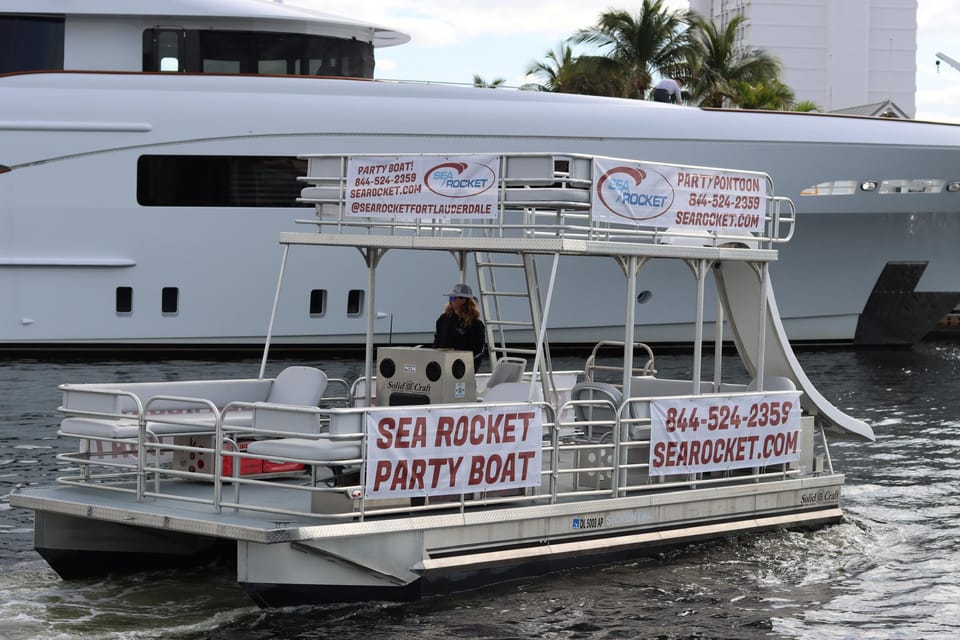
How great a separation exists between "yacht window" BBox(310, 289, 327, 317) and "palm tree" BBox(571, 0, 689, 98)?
20221mm

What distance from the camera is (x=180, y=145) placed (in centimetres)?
2500

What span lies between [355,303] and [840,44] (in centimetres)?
9241

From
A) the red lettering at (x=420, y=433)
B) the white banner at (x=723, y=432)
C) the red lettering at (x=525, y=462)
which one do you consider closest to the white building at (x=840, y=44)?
the white banner at (x=723, y=432)

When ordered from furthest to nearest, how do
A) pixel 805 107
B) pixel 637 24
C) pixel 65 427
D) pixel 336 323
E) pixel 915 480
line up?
pixel 805 107, pixel 637 24, pixel 336 323, pixel 915 480, pixel 65 427

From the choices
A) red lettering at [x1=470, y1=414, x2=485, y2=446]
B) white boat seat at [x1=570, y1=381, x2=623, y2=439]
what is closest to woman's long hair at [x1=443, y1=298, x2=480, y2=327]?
white boat seat at [x1=570, y1=381, x2=623, y2=439]

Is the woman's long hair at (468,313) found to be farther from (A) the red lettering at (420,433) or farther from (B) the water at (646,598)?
(B) the water at (646,598)

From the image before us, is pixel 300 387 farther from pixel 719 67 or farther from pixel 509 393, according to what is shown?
pixel 719 67

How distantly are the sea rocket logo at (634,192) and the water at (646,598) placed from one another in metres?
2.81

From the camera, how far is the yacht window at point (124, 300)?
25.8 meters

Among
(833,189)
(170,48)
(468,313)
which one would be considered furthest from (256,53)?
(468,313)

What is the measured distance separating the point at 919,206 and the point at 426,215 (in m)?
19.5

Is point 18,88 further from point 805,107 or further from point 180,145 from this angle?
point 805,107

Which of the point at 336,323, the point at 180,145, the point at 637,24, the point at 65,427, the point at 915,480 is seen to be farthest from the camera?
the point at 637,24

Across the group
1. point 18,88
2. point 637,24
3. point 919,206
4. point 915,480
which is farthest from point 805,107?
point 915,480
